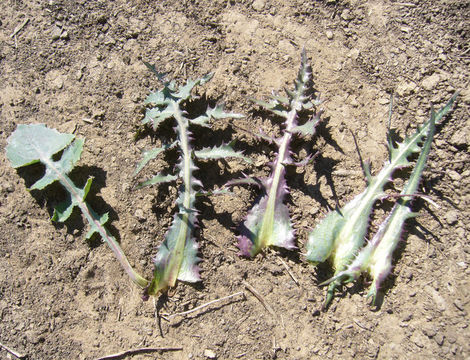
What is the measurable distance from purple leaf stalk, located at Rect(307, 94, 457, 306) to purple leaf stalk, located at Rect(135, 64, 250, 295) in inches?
33.7

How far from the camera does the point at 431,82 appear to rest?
125 inches

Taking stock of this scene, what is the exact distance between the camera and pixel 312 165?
3174mm

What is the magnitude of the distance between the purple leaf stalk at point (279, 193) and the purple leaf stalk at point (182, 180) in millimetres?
307

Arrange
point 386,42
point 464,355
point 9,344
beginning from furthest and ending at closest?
point 386,42
point 9,344
point 464,355

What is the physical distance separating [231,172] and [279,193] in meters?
0.45

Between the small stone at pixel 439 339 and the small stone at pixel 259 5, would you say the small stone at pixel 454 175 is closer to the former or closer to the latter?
the small stone at pixel 439 339

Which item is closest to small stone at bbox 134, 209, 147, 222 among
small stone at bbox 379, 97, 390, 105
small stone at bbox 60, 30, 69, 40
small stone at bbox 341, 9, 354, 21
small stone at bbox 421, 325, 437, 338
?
small stone at bbox 60, 30, 69, 40

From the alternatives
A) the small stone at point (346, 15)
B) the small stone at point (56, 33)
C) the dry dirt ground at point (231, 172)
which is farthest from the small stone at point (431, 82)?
the small stone at point (56, 33)

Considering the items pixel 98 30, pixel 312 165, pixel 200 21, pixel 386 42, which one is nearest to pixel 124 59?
pixel 98 30

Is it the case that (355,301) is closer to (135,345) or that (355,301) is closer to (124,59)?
(135,345)

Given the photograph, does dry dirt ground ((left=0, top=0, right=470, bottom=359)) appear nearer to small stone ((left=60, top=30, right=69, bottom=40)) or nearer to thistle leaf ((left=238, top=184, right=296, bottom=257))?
small stone ((left=60, top=30, right=69, bottom=40))

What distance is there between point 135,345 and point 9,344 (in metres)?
1.01

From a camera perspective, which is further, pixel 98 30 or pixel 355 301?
pixel 98 30

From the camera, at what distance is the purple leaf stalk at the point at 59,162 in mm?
2992
